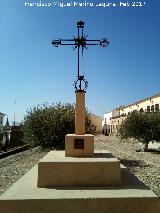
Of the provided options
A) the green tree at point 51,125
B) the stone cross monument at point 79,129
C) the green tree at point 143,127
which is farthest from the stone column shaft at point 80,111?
the green tree at point 143,127

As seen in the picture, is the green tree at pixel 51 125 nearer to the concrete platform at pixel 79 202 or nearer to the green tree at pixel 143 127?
the green tree at pixel 143 127

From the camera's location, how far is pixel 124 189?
730 cm

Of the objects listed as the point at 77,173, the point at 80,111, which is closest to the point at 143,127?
the point at 80,111

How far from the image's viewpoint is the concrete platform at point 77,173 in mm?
7520

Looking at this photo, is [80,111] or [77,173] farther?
[80,111]

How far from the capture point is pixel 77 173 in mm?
7551

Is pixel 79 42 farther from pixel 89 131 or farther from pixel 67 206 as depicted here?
pixel 89 131

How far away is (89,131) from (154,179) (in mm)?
7564

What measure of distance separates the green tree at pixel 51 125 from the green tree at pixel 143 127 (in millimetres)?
5834

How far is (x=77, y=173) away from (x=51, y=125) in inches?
452

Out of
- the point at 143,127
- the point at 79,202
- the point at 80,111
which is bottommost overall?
the point at 79,202

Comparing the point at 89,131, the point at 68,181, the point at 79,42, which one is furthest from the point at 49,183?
the point at 89,131

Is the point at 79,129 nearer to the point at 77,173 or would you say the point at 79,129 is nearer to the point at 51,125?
the point at 77,173

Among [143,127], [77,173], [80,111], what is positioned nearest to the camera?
[77,173]
